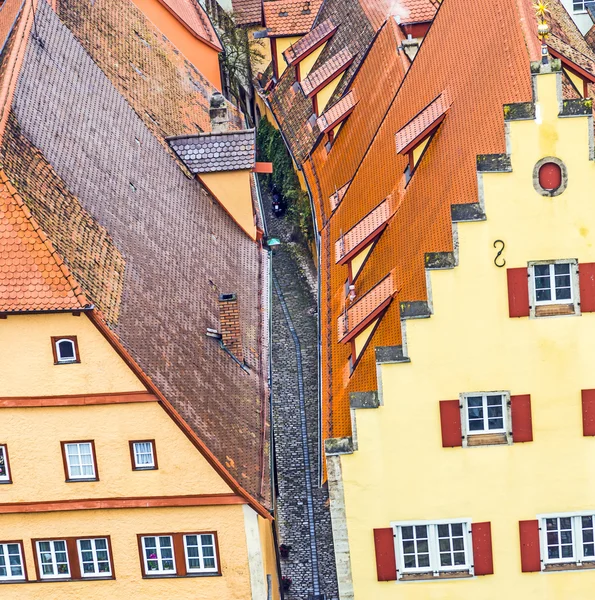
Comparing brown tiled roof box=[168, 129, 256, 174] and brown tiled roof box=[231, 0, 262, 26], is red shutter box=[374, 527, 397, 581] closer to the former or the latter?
brown tiled roof box=[168, 129, 256, 174]

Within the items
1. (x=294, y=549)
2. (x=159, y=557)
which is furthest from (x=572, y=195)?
(x=294, y=549)

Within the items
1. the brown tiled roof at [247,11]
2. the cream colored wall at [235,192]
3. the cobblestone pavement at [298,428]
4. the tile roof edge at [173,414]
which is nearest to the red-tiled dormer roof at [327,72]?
the cobblestone pavement at [298,428]

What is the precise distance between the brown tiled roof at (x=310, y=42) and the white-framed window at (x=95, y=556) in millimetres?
34956

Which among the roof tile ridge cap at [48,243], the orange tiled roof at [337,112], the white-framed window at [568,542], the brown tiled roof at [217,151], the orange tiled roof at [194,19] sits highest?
the orange tiled roof at [194,19]

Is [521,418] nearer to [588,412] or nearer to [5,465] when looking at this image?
[588,412]

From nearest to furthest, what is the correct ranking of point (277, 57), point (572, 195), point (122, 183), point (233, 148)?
point (572, 195) → point (122, 183) → point (233, 148) → point (277, 57)

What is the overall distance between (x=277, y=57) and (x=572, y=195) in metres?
43.4

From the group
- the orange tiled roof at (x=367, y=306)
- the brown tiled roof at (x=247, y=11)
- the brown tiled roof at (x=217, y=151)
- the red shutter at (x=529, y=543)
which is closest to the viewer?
the red shutter at (x=529, y=543)

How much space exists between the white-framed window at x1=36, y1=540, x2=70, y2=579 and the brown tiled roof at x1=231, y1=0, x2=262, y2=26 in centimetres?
5080

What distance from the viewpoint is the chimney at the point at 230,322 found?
52.0 metres

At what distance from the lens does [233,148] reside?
60.9m

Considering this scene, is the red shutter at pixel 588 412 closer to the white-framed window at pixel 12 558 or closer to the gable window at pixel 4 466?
the gable window at pixel 4 466

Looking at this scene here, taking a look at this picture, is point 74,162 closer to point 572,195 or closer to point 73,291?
point 73,291

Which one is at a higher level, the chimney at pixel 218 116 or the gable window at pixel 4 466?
the chimney at pixel 218 116
